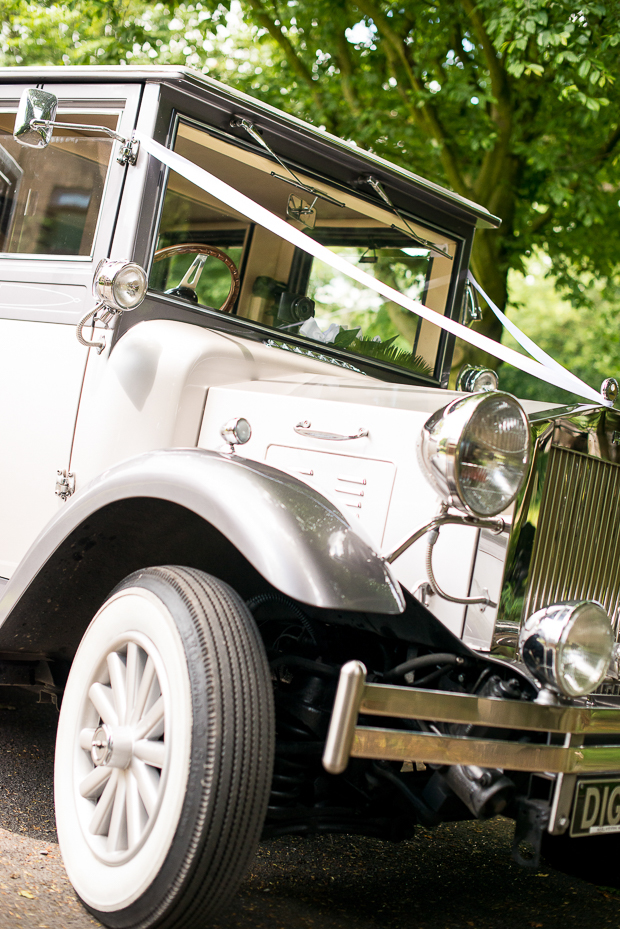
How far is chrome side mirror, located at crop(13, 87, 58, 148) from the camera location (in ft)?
8.85

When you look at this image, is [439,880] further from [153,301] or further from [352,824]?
[153,301]

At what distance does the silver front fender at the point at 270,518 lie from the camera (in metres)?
1.80

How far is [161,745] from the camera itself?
6.09ft

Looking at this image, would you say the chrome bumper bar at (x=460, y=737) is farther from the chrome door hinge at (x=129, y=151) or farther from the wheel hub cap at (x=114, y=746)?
the chrome door hinge at (x=129, y=151)

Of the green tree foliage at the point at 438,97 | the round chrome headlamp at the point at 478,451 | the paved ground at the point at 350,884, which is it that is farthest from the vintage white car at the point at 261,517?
the green tree foliage at the point at 438,97

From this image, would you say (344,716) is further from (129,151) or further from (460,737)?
(129,151)

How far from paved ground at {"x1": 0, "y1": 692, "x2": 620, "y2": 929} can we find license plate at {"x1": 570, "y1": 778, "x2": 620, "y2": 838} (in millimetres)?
608

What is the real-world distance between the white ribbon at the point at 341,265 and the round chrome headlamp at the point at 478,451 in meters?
0.51

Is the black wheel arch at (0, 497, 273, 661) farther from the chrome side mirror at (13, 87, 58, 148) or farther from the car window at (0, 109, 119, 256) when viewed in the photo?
the chrome side mirror at (13, 87, 58, 148)

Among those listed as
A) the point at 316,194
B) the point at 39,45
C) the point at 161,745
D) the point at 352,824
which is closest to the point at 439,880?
the point at 352,824

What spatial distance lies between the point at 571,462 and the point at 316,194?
4.99 ft

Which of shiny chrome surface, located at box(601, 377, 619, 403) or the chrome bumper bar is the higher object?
shiny chrome surface, located at box(601, 377, 619, 403)

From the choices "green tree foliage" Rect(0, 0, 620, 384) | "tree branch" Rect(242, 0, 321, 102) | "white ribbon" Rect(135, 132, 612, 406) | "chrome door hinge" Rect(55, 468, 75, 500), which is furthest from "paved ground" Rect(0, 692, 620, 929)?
"tree branch" Rect(242, 0, 321, 102)

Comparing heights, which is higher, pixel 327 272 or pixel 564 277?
pixel 564 277
